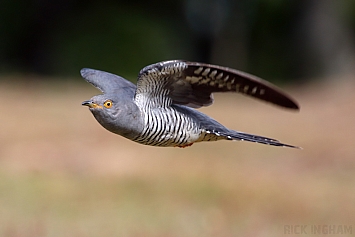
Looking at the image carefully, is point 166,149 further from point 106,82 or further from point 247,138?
point 247,138

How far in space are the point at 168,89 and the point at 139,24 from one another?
1953cm

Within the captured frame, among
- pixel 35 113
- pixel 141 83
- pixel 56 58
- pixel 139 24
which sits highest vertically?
pixel 139 24

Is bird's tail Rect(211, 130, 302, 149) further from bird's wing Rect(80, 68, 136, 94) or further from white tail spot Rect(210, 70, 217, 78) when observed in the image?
bird's wing Rect(80, 68, 136, 94)

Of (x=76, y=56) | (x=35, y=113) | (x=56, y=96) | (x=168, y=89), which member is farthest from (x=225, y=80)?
(x=76, y=56)

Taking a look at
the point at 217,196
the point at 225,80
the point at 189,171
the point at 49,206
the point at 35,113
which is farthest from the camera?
the point at 35,113

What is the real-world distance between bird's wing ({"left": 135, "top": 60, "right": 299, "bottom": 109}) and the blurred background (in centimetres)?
263

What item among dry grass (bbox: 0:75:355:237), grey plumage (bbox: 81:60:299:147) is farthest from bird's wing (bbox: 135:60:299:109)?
dry grass (bbox: 0:75:355:237)

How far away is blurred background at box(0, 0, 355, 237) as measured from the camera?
309 inches

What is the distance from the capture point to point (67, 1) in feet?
78.6

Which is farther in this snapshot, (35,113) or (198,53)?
(198,53)

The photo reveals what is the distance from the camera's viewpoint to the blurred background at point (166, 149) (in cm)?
784

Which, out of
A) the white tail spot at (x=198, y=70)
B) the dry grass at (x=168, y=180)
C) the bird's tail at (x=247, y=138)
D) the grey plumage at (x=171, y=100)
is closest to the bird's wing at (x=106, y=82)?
the grey plumage at (x=171, y=100)

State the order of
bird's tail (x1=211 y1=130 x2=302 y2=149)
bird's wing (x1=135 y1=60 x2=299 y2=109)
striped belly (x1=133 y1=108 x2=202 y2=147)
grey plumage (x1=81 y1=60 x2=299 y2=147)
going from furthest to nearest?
bird's tail (x1=211 y1=130 x2=302 y2=149), striped belly (x1=133 y1=108 x2=202 y2=147), grey plumage (x1=81 y1=60 x2=299 y2=147), bird's wing (x1=135 y1=60 x2=299 y2=109)

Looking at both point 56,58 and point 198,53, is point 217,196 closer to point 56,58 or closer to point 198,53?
point 56,58
